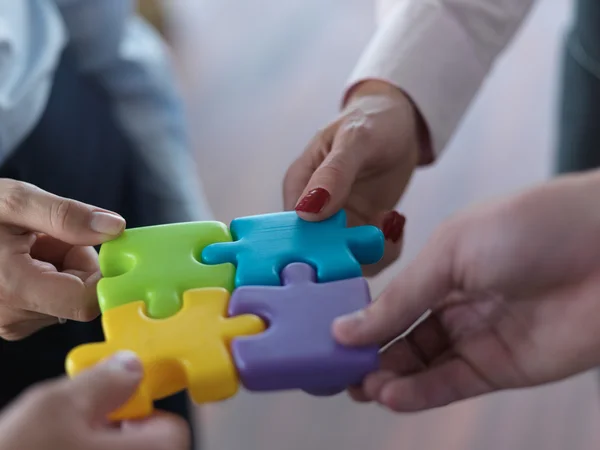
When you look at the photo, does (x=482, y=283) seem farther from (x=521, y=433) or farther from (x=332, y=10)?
(x=332, y=10)

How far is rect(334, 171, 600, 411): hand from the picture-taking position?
21.1 inches

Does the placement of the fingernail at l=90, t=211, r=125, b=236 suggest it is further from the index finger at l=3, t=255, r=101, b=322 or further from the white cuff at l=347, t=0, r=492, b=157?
the white cuff at l=347, t=0, r=492, b=157

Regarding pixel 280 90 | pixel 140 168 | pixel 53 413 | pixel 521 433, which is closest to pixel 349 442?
pixel 521 433

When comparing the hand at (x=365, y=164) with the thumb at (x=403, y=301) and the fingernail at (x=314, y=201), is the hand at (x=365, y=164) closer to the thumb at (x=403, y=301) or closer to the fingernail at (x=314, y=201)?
the fingernail at (x=314, y=201)

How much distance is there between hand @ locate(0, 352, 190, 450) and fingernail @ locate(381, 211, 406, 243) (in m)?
0.29

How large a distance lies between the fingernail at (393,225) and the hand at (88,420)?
0.29 metres

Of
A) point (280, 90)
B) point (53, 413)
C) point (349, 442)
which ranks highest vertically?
point (53, 413)

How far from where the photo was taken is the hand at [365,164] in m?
0.64

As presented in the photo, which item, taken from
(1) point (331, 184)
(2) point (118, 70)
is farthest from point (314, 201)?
(2) point (118, 70)

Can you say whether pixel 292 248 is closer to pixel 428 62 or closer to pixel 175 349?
pixel 175 349

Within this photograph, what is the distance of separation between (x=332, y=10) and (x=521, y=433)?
1.37 meters

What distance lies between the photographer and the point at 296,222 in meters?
0.62

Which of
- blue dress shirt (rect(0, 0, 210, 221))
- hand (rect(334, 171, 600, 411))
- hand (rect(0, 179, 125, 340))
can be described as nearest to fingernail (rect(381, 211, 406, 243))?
hand (rect(334, 171, 600, 411))

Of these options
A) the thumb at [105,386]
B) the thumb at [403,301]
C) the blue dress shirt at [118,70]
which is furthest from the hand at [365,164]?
the blue dress shirt at [118,70]
